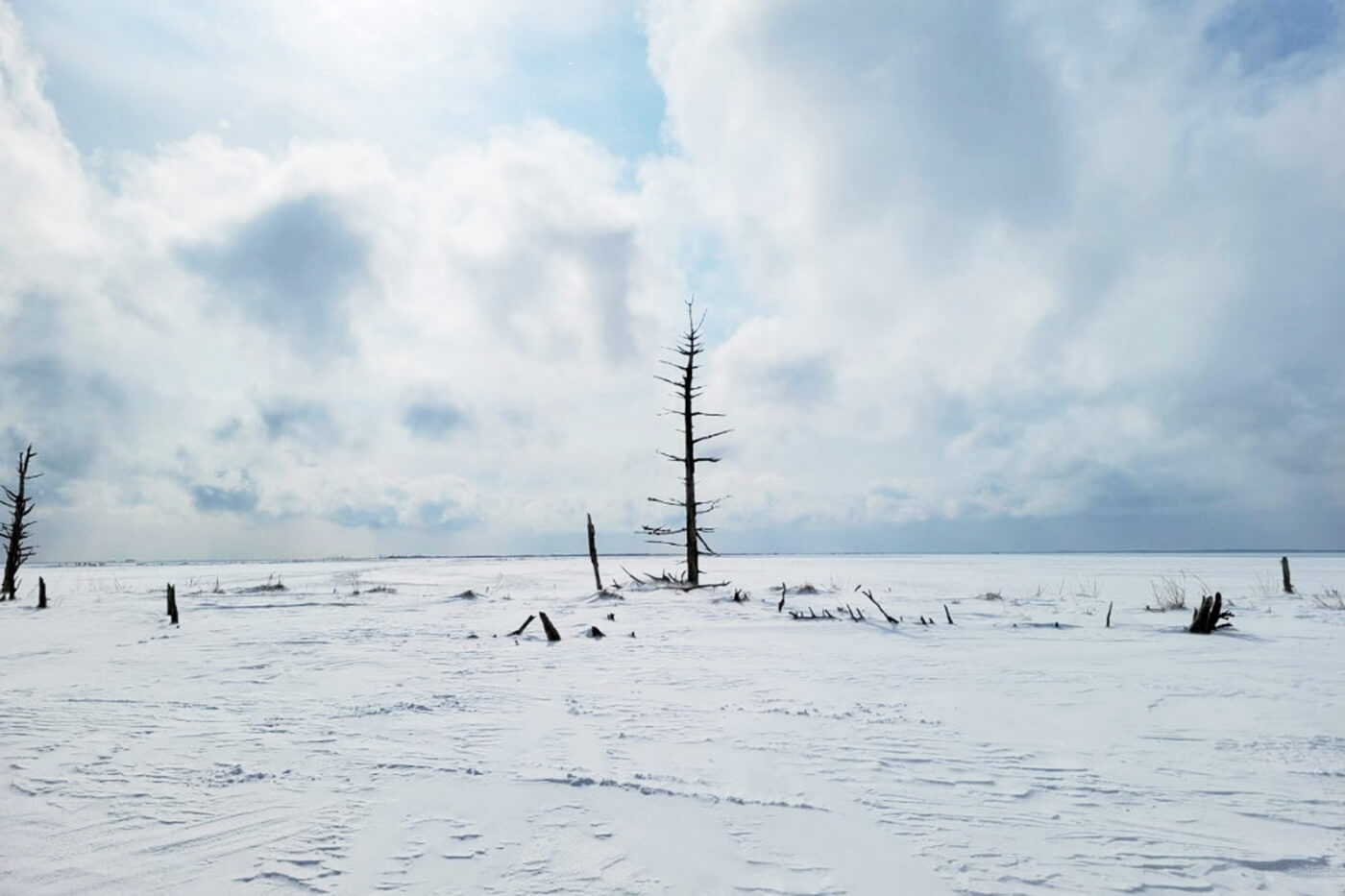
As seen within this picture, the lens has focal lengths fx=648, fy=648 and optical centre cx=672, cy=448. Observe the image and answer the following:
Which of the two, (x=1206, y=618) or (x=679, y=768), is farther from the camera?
(x=1206, y=618)

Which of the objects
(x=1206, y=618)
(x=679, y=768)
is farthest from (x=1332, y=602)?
(x=679, y=768)

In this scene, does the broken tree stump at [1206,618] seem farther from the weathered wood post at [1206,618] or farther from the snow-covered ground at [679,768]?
the snow-covered ground at [679,768]

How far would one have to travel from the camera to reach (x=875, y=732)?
229 inches

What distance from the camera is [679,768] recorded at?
A: 488cm

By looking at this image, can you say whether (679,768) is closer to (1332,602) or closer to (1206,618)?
(1206,618)

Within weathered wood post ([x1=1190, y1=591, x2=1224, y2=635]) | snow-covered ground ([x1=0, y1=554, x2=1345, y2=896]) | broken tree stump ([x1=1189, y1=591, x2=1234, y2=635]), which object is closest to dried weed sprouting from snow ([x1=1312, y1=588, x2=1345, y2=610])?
broken tree stump ([x1=1189, y1=591, x2=1234, y2=635])

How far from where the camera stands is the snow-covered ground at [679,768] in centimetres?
334

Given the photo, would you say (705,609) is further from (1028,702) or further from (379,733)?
(379,733)

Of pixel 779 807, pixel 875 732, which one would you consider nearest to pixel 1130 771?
pixel 875 732

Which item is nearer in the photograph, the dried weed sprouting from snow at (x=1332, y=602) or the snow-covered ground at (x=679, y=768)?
the snow-covered ground at (x=679, y=768)

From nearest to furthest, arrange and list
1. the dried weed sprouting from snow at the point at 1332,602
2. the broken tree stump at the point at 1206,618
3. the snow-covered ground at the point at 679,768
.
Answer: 1. the snow-covered ground at the point at 679,768
2. the broken tree stump at the point at 1206,618
3. the dried weed sprouting from snow at the point at 1332,602

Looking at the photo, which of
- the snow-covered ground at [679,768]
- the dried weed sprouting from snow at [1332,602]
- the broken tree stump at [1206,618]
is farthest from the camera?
the dried weed sprouting from snow at [1332,602]

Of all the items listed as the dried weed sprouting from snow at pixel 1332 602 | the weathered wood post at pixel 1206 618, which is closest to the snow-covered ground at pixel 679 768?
the weathered wood post at pixel 1206 618

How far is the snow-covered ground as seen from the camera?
132 inches
